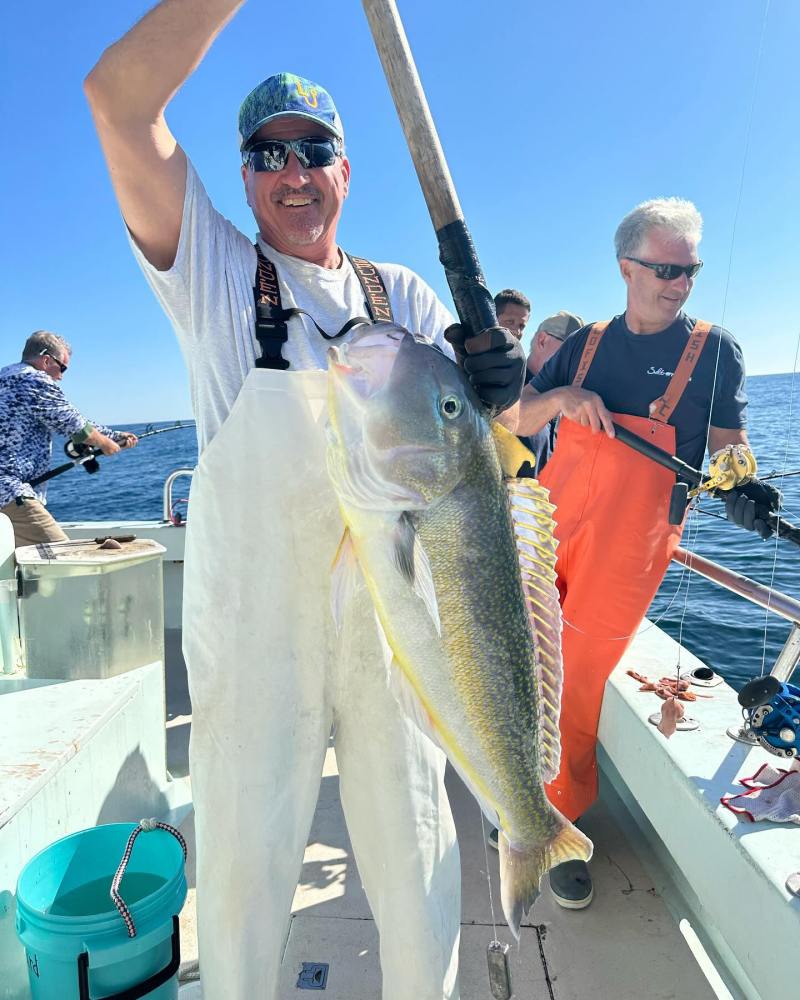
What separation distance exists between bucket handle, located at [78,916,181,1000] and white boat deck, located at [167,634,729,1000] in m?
0.37

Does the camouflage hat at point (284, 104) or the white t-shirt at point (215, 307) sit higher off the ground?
the camouflage hat at point (284, 104)

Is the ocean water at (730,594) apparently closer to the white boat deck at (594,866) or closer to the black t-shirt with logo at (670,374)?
the black t-shirt with logo at (670,374)

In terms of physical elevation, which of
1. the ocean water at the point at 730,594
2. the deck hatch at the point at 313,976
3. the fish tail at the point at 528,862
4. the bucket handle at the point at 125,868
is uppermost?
the fish tail at the point at 528,862

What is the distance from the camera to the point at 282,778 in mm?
1962

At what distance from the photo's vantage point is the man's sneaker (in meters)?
2.99

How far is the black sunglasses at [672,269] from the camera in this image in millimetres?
3289

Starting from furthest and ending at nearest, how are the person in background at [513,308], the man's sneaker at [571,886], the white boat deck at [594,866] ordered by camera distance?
the person in background at [513,308] < the man's sneaker at [571,886] < the white boat deck at [594,866]

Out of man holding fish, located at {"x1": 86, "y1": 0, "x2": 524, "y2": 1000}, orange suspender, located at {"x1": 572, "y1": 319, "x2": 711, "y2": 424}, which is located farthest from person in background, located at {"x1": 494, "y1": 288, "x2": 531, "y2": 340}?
man holding fish, located at {"x1": 86, "y1": 0, "x2": 524, "y2": 1000}

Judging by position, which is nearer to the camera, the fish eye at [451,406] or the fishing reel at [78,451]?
the fish eye at [451,406]

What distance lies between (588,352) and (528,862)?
2.61 metres

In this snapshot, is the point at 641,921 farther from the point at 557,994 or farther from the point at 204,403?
the point at 204,403

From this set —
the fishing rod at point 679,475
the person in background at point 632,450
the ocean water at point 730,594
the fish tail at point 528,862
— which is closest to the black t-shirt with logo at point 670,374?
the person in background at point 632,450

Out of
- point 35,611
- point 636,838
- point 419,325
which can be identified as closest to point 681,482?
point 419,325

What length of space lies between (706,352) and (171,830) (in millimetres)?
3132
